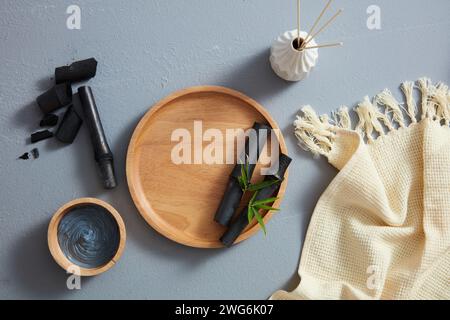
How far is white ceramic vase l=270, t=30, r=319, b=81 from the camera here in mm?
1062

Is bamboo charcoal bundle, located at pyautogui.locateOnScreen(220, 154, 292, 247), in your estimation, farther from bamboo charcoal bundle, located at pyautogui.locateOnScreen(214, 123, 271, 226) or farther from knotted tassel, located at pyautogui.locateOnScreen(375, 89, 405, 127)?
knotted tassel, located at pyautogui.locateOnScreen(375, 89, 405, 127)

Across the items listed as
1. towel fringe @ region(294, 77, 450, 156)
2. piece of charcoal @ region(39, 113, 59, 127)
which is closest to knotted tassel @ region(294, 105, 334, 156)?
towel fringe @ region(294, 77, 450, 156)

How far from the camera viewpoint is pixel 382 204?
1087 mm

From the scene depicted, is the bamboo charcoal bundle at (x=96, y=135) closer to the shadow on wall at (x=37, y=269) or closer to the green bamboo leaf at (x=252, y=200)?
the shadow on wall at (x=37, y=269)

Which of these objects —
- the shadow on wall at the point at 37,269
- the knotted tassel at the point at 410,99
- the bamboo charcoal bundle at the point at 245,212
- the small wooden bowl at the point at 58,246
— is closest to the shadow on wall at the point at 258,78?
the bamboo charcoal bundle at the point at 245,212

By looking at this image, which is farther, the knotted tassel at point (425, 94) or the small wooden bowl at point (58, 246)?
the knotted tassel at point (425, 94)

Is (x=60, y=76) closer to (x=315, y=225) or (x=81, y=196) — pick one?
(x=81, y=196)

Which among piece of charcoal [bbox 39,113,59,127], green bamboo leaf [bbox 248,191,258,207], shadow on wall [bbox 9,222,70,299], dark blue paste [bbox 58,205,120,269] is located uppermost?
piece of charcoal [bbox 39,113,59,127]

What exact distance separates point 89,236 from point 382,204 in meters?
0.64

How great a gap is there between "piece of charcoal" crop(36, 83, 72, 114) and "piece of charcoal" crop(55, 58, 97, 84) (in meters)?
0.02

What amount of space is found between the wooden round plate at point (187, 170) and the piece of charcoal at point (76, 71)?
0.56 ft

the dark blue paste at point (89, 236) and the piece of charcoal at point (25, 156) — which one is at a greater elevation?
the piece of charcoal at point (25, 156)

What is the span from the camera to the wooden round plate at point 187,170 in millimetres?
1110
